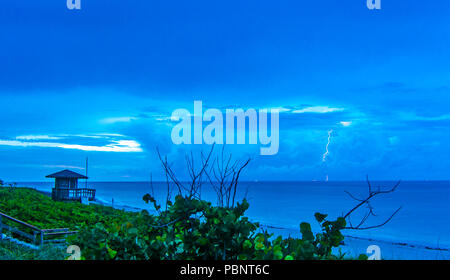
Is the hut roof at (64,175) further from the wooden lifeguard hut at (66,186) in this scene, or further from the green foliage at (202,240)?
the green foliage at (202,240)

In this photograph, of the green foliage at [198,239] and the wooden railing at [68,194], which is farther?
the wooden railing at [68,194]

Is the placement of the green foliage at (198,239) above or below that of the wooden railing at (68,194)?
below

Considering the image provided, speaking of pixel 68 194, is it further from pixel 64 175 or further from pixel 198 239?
pixel 198 239

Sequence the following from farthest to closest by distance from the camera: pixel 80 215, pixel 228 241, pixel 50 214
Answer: pixel 80 215 < pixel 50 214 < pixel 228 241

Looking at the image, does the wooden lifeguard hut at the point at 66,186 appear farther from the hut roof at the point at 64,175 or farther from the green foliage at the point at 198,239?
the green foliage at the point at 198,239

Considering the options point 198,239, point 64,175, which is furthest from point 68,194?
point 198,239

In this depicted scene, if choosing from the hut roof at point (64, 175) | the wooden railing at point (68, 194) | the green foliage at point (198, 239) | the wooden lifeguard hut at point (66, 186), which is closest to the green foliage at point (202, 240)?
the green foliage at point (198, 239)

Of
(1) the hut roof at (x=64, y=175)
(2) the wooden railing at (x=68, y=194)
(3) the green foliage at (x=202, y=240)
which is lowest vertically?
(3) the green foliage at (x=202, y=240)
